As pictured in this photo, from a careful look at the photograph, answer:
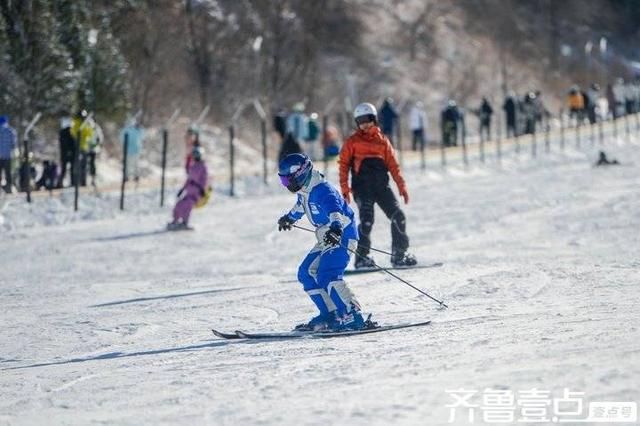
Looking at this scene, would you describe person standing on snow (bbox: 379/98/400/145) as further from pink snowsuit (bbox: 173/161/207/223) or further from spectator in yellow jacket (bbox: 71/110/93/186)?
pink snowsuit (bbox: 173/161/207/223)

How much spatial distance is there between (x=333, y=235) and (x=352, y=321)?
788 millimetres

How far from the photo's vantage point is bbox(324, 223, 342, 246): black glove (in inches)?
382

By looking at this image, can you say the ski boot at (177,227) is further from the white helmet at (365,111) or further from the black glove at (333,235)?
the black glove at (333,235)

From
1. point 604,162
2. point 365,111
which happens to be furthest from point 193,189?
point 604,162

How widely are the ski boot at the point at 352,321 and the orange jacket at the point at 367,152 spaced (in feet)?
12.8

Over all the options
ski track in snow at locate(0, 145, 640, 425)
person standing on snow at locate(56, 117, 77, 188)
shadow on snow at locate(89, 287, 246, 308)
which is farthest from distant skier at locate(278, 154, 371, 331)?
person standing on snow at locate(56, 117, 77, 188)

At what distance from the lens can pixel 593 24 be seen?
2963 inches

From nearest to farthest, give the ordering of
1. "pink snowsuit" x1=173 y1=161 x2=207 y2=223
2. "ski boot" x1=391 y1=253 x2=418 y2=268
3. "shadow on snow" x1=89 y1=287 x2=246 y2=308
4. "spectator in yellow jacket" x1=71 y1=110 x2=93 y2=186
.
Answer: "shadow on snow" x1=89 y1=287 x2=246 y2=308, "ski boot" x1=391 y1=253 x2=418 y2=268, "pink snowsuit" x1=173 y1=161 x2=207 y2=223, "spectator in yellow jacket" x1=71 y1=110 x2=93 y2=186

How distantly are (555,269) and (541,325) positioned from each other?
166 inches

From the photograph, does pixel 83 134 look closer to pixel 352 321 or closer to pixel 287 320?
pixel 287 320

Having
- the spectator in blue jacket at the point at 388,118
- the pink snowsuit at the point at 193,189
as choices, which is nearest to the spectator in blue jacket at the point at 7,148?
the pink snowsuit at the point at 193,189

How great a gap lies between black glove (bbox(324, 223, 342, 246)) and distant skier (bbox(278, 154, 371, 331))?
0.17m

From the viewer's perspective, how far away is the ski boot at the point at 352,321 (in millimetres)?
10094

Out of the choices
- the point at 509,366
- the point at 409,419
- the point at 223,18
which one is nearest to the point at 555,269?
the point at 509,366
